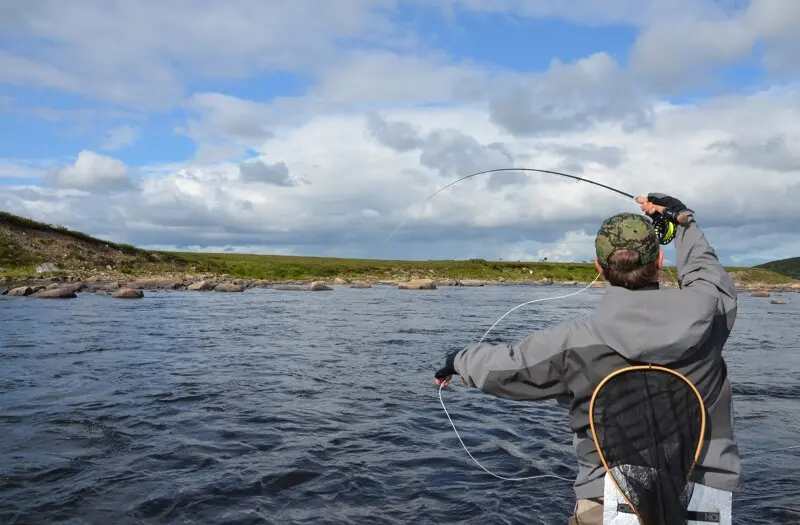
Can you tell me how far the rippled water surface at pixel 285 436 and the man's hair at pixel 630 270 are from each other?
352 centimetres

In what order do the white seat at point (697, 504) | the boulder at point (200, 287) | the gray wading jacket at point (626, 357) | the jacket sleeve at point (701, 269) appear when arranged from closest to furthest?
the gray wading jacket at point (626, 357)
the white seat at point (697, 504)
the jacket sleeve at point (701, 269)
the boulder at point (200, 287)

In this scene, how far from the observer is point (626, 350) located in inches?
Answer: 111

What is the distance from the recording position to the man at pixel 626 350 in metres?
2.81

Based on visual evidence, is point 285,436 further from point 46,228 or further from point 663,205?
point 46,228

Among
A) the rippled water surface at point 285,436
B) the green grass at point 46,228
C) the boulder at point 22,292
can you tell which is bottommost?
the rippled water surface at point 285,436

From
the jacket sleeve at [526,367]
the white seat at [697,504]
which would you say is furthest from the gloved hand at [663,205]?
the white seat at [697,504]

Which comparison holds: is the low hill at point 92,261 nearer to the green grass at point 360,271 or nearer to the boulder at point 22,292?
the green grass at point 360,271

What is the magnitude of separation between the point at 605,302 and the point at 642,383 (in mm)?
413

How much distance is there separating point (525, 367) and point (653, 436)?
2.16 feet

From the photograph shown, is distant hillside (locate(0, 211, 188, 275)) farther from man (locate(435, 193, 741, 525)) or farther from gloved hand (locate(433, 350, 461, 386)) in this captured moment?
man (locate(435, 193, 741, 525))

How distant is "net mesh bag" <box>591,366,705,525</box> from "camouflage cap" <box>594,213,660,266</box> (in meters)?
0.60

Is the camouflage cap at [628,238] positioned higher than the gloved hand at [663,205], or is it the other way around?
the gloved hand at [663,205]

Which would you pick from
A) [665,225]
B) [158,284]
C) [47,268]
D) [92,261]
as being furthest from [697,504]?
[92,261]

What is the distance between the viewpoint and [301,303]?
33.3 metres
